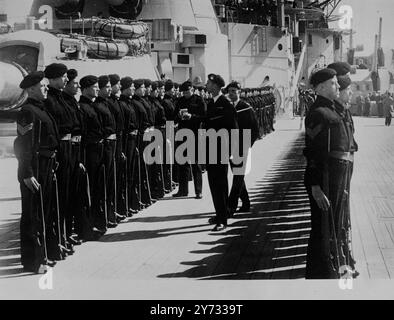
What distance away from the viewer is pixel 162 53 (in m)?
21.9

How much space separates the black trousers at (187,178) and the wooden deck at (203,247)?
20cm

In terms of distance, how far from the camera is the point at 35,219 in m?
5.62

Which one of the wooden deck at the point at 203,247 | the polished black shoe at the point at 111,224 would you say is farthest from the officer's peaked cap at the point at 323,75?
the polished black shoe at the point at 111,224

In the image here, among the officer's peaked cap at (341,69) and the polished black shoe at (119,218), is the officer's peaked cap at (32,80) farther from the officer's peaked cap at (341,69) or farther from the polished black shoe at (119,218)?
the polished black shoe at (119,218)

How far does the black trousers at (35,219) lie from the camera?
559cm

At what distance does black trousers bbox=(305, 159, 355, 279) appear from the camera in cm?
505

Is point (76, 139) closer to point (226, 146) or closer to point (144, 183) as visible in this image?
point (226, 146)

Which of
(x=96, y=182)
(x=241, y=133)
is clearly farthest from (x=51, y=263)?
(x=241, y=133)

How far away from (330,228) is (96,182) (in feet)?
9.24

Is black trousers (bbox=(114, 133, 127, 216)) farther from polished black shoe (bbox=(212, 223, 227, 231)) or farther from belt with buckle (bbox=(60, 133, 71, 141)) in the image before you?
belt with buckle (bbox=(60, 133, 71, 141))
